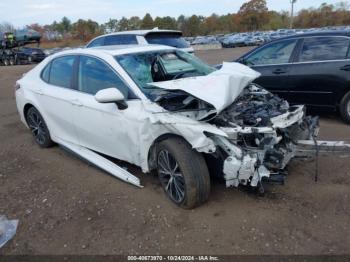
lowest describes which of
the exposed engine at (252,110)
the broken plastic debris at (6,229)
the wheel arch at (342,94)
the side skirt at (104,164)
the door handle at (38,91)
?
the broken plastic debris at (6,229)

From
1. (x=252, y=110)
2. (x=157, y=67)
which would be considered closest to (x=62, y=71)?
(x=157, y=67)

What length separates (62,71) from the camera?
16.1ft

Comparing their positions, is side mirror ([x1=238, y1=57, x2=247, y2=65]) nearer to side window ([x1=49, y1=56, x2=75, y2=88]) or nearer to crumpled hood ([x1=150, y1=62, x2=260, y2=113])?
crumpled hood ([x1=150, y1=62, x2=260, y2=113])

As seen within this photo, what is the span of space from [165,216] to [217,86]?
1.45 m

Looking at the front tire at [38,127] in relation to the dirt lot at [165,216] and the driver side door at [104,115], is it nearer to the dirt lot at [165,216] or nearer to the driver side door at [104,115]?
the dirt lot at [165,216]

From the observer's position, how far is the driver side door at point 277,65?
630 cm

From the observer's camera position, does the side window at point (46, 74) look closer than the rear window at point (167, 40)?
Yes

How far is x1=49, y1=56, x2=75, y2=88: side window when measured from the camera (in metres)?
4.74

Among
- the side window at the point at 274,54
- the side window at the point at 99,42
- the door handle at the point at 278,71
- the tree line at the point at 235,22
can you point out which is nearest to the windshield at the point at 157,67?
the door handle at the point at 278,71

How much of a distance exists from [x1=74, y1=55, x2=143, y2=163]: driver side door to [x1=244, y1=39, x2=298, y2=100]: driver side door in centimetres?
348

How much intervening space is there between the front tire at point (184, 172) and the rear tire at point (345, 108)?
3.63m

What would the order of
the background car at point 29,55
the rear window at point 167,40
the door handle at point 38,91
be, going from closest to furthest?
the door handle at point 38,91, the rear window at point 167,40, the background car at point 29,55

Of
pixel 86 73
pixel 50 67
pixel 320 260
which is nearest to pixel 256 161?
pixel 320 260

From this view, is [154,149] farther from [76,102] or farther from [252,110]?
[76,102]
